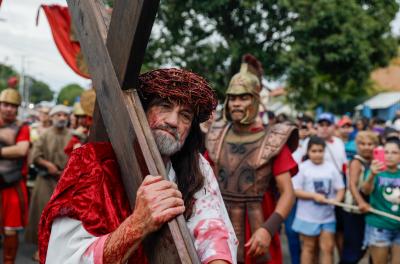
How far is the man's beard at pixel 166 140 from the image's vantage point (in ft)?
6.43

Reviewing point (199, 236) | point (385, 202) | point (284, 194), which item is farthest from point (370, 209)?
point (199, 236)

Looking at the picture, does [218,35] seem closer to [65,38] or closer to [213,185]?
[65,38]

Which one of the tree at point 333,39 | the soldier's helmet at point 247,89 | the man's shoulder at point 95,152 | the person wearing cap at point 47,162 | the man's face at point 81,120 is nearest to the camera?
the man's shoulder at point 95,152

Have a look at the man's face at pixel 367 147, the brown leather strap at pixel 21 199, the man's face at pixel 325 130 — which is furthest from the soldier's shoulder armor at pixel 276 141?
the brown leather strap at pixel 21 199

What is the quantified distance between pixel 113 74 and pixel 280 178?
2.20m

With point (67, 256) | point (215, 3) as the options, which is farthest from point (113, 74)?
point (215, 3)

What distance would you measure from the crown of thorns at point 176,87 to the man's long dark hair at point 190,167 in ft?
0.45

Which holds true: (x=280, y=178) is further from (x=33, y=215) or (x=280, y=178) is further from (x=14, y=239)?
(x=33, y=215)

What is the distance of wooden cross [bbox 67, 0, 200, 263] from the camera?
1.62 metres

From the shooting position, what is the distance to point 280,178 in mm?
3754

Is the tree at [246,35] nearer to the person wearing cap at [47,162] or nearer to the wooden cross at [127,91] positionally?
the person wearing cap at [47,162]

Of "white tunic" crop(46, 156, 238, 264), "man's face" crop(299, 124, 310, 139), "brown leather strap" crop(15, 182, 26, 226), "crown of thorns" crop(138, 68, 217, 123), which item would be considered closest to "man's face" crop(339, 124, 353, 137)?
A: "man's face" crop(299, 124, 310, 139)

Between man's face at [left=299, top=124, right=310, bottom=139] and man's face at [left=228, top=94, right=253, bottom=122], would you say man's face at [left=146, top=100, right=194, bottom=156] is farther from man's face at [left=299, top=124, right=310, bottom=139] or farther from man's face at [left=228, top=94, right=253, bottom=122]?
man's face at [left=299, top=124, right=310, bottom=139]

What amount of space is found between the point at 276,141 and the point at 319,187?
2094 millimetres
